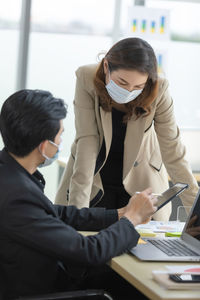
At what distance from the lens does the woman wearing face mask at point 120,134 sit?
2559 mm

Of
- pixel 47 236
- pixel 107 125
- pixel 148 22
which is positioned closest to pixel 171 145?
pixel 107 125

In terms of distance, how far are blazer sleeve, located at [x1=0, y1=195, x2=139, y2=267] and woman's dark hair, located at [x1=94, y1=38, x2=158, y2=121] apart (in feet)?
2.74

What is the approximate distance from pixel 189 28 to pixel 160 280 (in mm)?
3940

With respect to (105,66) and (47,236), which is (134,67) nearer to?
(105,66)

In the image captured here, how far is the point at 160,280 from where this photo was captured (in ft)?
5.73

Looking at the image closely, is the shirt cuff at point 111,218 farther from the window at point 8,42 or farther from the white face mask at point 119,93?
the window at point 8,42

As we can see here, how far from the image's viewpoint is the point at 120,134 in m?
2.72

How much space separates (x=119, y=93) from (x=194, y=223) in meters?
0.65

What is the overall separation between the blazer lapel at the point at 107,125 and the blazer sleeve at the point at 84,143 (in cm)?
5

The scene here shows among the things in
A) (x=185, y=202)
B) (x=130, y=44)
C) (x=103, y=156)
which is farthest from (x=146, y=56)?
(x=185, y=202)

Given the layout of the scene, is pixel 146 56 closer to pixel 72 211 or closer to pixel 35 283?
pixel 72 211

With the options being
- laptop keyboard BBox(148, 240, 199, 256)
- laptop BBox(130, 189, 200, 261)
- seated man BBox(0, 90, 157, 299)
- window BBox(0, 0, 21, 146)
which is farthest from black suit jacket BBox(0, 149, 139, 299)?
window BBox(0, 0, 21, 146)

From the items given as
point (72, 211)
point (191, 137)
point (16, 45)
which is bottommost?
point (191, 137)

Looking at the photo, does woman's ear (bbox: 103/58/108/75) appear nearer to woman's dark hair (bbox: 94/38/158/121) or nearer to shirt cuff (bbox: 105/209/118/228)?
woman's dark hair (bbox: 94/38/158/121)
